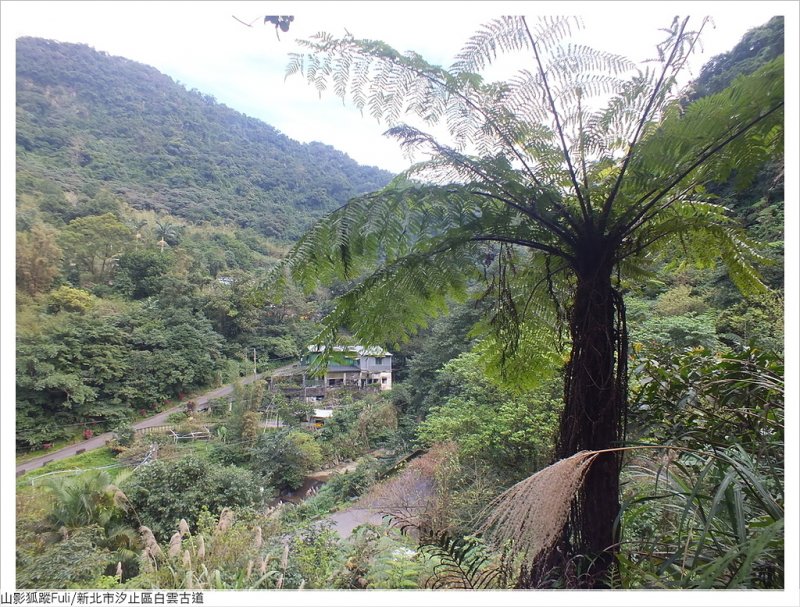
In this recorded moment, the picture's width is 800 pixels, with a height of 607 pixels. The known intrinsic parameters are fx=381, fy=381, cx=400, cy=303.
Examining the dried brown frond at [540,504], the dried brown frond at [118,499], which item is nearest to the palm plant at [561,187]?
the dried brown frond at [540,504]

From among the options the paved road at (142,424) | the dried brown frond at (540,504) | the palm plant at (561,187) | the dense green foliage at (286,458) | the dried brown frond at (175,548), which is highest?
the palm plant at (561,187)

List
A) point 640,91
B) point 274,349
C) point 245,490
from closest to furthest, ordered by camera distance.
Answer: point 640,91 < point 274,349 < point 245,490

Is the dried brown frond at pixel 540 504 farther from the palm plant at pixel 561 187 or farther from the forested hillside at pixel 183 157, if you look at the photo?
the forested hillside at pixel 183 157

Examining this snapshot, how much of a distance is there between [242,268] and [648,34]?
5.20 ft

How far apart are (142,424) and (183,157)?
1361 millimetres

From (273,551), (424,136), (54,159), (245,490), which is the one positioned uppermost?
(54,159)

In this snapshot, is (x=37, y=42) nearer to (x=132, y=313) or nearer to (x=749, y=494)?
(x=132, y=313)

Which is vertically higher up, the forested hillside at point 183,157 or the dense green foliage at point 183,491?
the forested hillside at point 183,157

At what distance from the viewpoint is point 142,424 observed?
1.95 metres

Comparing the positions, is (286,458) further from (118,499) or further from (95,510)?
(95,510)

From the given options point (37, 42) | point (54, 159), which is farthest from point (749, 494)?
point (54, 159)

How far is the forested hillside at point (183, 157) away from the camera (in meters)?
1.59

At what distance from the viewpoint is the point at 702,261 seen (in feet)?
2.94

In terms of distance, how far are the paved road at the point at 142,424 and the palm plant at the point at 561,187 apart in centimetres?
132
